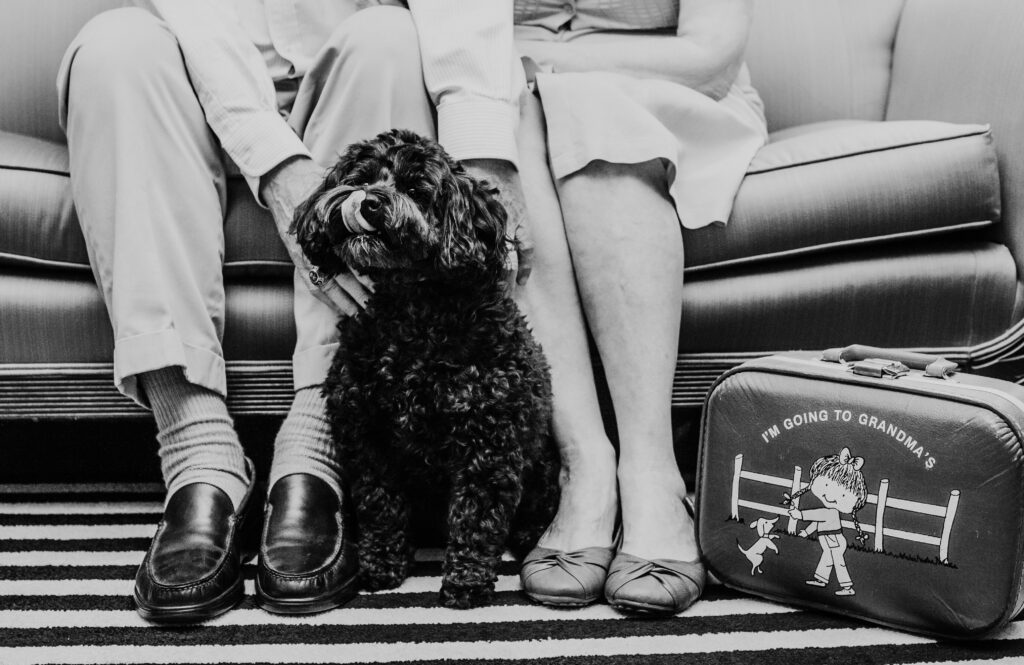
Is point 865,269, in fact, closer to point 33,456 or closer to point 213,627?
point 213,627

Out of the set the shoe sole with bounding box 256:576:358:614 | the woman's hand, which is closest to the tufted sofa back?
the woman's hand

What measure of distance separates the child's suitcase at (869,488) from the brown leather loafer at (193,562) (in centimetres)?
61

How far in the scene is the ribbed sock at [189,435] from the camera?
1.12m

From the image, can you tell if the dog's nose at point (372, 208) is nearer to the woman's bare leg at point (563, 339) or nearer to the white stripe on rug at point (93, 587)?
the woman's bare leg at point (563, 339)

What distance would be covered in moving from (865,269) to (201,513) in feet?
3.41

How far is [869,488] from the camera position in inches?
38.1

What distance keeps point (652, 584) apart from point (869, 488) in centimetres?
28

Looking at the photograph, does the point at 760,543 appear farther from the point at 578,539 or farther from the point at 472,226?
the point at 472,226

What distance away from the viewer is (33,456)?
4.91 ft

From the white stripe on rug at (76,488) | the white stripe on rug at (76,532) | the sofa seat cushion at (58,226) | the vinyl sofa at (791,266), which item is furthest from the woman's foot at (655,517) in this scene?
the white stripe on rug at (76,488)

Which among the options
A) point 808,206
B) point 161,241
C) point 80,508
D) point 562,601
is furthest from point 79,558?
point 808,206

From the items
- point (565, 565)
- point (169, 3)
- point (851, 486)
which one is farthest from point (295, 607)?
point (169, 3)

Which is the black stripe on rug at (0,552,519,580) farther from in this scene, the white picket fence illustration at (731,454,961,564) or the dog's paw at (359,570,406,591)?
the white picket fence illustration at (731,454,961,564)

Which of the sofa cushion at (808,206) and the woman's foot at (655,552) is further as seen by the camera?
the sofa cushion at (808,206)
